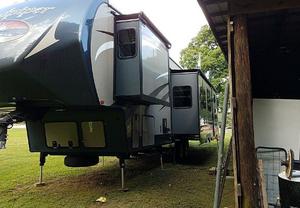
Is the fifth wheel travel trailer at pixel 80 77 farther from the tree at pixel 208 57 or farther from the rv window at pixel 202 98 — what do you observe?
the tree at pixel 208 57

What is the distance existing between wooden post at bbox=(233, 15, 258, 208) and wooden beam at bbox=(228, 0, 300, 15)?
A: 0.09 meters

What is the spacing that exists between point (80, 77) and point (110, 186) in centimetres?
292

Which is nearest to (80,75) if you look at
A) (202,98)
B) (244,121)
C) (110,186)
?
(244,121)

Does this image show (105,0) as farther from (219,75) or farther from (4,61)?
(219,75)

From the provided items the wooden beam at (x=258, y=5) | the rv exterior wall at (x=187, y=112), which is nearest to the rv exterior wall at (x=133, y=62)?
the wooden beam at (x=258, y=5)

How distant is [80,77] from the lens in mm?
5102

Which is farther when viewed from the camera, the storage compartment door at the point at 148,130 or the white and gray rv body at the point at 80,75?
the storage compartment door at the point at 148,130

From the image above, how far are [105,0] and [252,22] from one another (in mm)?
2369

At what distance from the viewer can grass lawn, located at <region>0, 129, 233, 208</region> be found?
5926 mm

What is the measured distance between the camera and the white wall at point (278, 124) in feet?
17.7

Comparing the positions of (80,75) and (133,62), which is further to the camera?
(133,62)

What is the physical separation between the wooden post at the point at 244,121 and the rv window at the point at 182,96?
5668mm

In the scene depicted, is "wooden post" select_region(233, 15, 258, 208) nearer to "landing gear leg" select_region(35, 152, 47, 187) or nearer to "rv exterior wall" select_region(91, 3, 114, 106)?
"rv exterior wall" select_region(91, 3, 114, 106)

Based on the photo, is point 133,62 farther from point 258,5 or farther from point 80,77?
point 258,5
